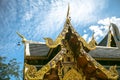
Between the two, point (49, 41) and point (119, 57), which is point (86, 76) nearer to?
point (49, 41)

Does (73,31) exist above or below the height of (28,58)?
above

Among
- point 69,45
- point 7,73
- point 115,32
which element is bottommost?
point 7,73

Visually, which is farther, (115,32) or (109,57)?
(115,32)

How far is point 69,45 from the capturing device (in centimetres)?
946

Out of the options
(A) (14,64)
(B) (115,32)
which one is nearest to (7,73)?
(A) (14,64)

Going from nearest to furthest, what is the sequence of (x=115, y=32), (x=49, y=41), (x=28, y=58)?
1. (x=49, y=41)
2. (x=28, y=58)
3. (x=115, y=32)

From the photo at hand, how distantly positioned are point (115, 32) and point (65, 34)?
779cm

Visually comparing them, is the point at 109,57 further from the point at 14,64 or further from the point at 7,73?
the point at 14,64

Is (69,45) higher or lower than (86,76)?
higher

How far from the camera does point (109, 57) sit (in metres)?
11.3

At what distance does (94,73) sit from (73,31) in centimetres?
171

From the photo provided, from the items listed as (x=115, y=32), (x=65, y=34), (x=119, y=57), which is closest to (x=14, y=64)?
(x=115, y=32)

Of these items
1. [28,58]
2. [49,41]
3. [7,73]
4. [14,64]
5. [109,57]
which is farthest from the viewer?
[14,64]

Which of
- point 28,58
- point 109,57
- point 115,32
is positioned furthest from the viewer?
point 115,32
